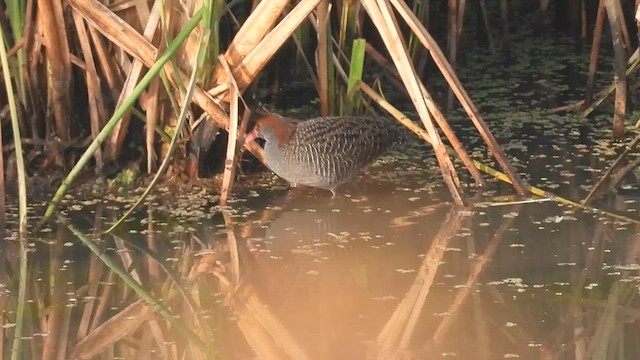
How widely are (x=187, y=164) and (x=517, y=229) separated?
1573 mm

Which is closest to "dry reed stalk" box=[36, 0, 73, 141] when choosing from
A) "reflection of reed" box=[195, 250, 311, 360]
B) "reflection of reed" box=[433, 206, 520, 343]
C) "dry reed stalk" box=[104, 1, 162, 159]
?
"dry reed stalk" box=[104, 1, 162, 159]

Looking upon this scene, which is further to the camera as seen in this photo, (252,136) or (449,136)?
(252,136)

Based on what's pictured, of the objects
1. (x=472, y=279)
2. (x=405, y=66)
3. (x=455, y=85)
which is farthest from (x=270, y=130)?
(x=472, y=279)

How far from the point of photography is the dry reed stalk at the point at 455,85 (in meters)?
4.73

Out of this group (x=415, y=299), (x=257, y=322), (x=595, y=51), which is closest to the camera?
(x=257, y=322)

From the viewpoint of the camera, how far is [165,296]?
3.97 m

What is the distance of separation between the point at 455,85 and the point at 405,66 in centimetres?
23

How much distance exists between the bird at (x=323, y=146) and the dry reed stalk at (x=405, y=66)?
0.47 metres

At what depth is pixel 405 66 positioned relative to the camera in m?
4.73

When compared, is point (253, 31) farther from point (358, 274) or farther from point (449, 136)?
point (358, 274)

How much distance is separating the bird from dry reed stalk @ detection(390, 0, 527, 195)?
0.55 metres

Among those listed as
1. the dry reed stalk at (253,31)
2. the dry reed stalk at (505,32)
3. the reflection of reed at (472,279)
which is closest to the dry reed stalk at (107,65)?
the dry reed stalk at (253,31)

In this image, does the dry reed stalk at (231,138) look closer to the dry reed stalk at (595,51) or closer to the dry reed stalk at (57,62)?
the dry reed stalk at (57,62)

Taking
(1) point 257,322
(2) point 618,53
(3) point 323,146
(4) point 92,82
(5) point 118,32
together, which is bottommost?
(1) point 257,322
